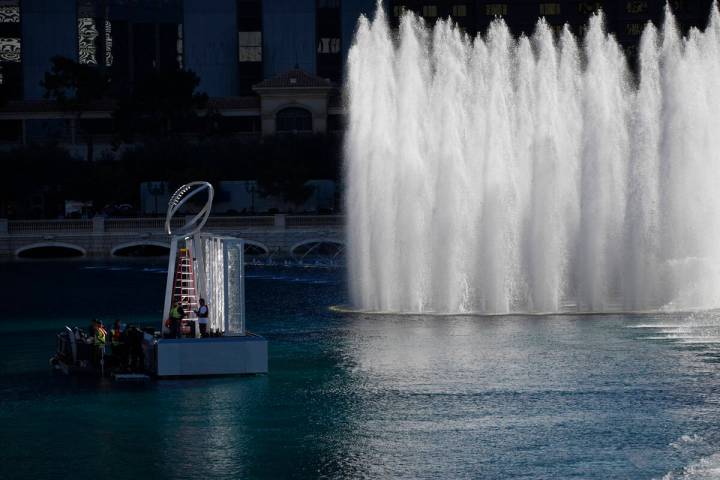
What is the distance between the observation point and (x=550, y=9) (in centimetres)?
16150

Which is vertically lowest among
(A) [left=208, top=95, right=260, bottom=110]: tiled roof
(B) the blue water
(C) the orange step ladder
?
(B) the blue water

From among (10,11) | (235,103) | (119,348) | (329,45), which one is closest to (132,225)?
(235,103)

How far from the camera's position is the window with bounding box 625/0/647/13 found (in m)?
159

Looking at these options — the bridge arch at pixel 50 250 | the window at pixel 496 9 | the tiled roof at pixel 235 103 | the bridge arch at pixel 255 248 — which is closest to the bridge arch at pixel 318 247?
the bridge arch at pixel 255 248

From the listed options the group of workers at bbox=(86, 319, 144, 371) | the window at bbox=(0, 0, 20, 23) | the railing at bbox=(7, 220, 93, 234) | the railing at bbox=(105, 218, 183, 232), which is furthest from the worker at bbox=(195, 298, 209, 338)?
the window at bbox=(0, 0, 20, 23)

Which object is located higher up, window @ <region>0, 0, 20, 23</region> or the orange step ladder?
window @ <region>0, 0, 20, 23</region>

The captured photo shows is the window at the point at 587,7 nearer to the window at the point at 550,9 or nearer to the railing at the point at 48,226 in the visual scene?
the window at the point at 550,9

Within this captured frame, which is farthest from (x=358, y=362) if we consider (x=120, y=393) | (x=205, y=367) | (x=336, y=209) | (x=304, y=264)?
(x=336, y=209)

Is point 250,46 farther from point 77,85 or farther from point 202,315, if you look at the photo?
point 202,315

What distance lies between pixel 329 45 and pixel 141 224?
168 feet

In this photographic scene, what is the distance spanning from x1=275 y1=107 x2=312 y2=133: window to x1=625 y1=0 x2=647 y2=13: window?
52.0 m

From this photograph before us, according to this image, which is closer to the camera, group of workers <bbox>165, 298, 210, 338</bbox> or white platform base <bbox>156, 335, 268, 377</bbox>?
white platform base <bbox>156, 335, 268, 377</bbox>

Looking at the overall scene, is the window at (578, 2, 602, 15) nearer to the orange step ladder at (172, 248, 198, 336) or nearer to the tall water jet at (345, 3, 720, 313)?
the tall water jet at (345, 3, 720, 313)

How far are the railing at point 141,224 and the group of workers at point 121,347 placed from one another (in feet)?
188
